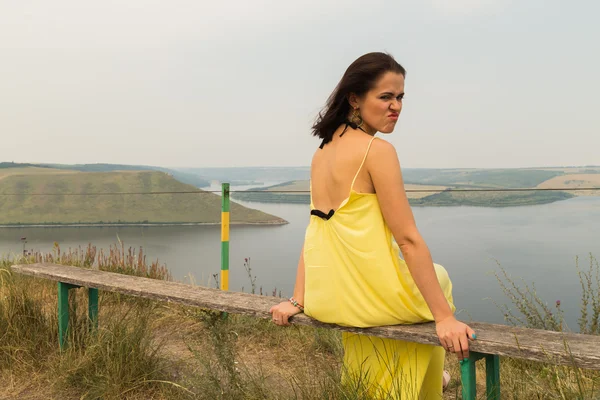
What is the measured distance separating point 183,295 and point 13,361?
117 centimetres

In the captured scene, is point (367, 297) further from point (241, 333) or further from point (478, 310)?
point (241, 333)

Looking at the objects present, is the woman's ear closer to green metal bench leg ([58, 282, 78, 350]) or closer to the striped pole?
green metal bench leg ([58, 282, 78, 350])

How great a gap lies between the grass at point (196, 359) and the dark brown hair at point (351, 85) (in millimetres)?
849

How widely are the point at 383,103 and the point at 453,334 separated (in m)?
0.72

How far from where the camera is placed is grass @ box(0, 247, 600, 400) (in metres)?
1.98

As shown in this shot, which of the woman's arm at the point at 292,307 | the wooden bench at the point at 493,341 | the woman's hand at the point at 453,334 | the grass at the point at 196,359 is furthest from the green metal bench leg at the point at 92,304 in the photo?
the woman's hand at the point at 453,334

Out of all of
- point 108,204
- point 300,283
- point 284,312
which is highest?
point 300,283

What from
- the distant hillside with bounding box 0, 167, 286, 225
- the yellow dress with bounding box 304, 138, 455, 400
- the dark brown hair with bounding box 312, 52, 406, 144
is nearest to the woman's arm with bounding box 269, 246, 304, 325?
the yellow dress with bounding box 304, 138, 455, 400

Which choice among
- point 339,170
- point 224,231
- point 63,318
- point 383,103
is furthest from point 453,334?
point 224,231

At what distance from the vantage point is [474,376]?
1491 millimetres

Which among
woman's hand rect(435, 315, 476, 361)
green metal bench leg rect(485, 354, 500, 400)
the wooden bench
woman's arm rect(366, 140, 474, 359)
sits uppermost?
woman's arm rect(366, 140, 474, 359)

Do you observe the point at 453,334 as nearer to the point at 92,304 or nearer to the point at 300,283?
the point at 300,283

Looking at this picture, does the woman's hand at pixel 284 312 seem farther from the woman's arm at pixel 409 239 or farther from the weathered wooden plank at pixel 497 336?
the woman's arm at pixel 409 239

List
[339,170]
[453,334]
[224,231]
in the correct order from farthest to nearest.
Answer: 1. [224,231]
2. [339,170]
3. [453,334]
